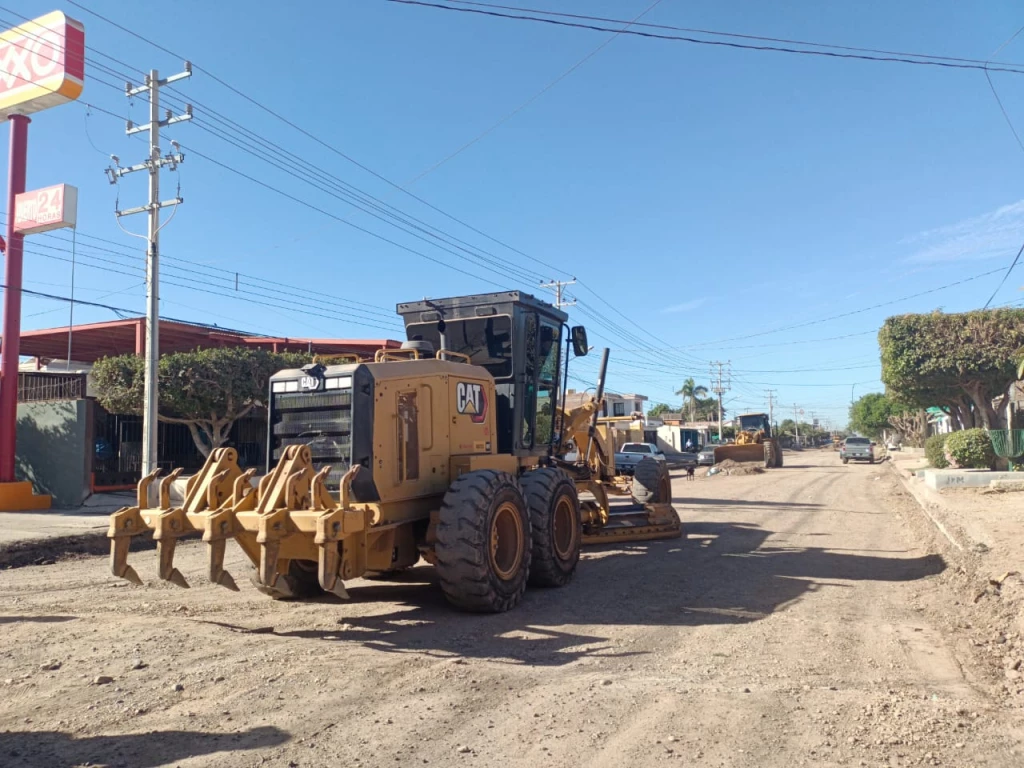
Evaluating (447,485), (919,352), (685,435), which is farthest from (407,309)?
(685,435)

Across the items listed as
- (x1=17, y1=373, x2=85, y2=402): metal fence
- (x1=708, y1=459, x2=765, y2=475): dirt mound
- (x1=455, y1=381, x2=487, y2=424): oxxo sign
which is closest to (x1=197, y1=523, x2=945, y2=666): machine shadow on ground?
(x1=455, y1=381, x2=487, y2=424): oxxo sign

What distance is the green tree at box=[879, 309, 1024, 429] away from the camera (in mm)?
26734

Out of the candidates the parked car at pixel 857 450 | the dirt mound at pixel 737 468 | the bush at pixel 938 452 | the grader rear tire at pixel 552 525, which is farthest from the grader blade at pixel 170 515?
the parked car at pixel 857 450

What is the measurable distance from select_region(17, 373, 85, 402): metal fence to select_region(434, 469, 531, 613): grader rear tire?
17.2 metres

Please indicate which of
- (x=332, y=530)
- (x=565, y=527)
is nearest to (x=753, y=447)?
(x=565, y=527)

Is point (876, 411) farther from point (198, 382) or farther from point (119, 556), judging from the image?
point (119, 556)

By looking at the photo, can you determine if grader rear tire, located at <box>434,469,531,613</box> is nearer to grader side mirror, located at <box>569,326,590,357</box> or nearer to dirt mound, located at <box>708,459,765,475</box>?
grader side mirror, located at <box>569,326,590,357</box>

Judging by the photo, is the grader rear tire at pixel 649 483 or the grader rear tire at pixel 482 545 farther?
the grader rear tire at pixel 649 483

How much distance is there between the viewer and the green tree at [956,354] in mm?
26734

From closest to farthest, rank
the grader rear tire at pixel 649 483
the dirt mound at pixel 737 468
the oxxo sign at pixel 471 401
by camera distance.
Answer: the oxxo sign at pixel 471 401 → the grader rear tire at pixel 649 483 → the dirt mound at pixel 737 468

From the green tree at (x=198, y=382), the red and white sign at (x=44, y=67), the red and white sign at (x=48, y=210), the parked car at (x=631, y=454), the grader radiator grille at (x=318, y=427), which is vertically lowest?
the parked car at (x=631, y=454)

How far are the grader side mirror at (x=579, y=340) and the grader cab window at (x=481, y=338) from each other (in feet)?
4.33

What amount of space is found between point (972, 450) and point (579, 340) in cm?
1750

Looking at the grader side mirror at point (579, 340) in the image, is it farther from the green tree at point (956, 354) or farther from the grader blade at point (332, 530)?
the green tree at point (956, 354)
